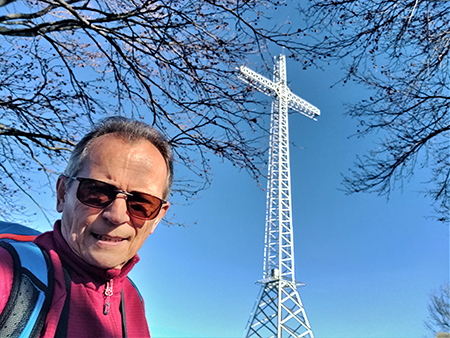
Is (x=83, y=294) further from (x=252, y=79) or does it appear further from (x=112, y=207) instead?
(x=252, y=79)

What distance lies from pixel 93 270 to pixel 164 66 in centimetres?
282

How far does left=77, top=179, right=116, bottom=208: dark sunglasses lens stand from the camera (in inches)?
37.9

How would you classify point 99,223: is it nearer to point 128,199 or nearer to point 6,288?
point 128,199

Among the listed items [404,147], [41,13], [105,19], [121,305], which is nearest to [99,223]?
[121,305]

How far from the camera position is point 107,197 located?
3.22ft

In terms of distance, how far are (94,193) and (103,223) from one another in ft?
0.32

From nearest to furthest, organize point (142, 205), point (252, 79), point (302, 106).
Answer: point (142, 205) < point (252, 79) < point (302, 106)

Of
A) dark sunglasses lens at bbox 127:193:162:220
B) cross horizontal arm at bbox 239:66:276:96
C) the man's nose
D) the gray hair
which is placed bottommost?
the man's nose

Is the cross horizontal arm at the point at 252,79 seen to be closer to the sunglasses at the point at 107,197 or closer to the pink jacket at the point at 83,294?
the sunglasses at the point at 107,197

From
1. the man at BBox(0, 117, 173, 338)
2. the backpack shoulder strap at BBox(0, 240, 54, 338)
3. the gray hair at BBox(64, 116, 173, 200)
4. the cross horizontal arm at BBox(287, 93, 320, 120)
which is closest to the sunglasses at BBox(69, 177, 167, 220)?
the man at BBox(0, 117, 173, 338)

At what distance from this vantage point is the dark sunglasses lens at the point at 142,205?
3.35 feet

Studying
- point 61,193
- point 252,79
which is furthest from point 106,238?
point 252,79

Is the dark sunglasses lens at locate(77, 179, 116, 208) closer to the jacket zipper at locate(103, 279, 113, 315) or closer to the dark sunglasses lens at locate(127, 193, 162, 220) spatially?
the dark sunglasses lens at locate(127, 193, 162, 220)

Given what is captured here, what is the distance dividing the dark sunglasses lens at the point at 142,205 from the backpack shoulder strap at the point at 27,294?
0.29 metres
